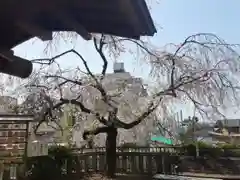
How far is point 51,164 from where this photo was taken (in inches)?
331

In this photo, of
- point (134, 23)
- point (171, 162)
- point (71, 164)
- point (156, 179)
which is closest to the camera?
point (134, 23)

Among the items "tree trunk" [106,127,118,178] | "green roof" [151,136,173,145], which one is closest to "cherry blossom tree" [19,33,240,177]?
"tree trunk" [106,127,118,178]

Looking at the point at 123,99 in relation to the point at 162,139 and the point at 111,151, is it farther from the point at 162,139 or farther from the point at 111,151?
the point at 162,139

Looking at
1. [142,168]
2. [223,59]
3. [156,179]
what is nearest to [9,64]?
[156,179]

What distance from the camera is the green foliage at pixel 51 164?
25.8 feet

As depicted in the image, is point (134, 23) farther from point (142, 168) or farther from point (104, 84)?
point (142, 168)

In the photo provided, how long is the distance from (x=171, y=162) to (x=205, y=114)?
2.29 metres

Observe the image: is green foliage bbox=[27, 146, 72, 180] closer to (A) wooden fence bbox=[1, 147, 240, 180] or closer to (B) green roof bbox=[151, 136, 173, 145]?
(A) wooden fence bbox=[1, 147, 240, 180]

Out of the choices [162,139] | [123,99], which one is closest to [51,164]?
[123,99]

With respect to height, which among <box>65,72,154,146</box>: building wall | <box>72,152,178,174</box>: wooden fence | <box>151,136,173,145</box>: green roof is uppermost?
<box>65,72,154,146</box>: building wall

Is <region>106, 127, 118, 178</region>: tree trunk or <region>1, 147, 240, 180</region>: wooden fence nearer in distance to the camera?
<region>106, 127, 118, 178</region>: tree trunk

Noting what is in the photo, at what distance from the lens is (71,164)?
9133mm

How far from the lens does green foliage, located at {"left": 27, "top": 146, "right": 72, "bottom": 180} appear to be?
7.87 m

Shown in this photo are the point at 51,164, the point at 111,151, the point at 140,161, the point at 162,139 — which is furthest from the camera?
the point at 162,139
